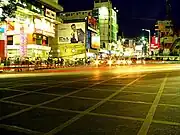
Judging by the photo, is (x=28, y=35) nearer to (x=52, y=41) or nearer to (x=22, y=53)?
(x=22, y=53)

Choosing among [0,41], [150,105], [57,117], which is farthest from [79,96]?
[0,41]

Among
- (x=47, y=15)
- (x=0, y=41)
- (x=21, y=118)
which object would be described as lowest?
(x=21, y=118)

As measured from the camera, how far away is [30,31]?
47.6 metres

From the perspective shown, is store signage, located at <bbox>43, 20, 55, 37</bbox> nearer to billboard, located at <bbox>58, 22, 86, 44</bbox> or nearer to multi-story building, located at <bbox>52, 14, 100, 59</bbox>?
billboard, located at <bbox>58, 22, 86, 44</bbox>

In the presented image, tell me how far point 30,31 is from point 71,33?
23.1m

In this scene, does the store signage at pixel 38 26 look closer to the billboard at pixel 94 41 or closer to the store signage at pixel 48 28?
the store signage at pixel 48 28

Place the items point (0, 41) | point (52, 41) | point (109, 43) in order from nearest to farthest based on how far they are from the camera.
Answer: point (0, 41) → point (52, 41) → point (109, 43)

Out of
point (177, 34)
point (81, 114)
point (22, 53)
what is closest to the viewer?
point (81, 114)

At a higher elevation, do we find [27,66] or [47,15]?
[47,15]

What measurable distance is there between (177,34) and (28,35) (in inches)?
2444

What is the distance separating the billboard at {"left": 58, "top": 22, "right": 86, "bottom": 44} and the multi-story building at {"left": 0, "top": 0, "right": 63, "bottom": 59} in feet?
27.0

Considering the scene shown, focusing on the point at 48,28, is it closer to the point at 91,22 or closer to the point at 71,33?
the point at 71,33

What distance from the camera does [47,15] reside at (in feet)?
192

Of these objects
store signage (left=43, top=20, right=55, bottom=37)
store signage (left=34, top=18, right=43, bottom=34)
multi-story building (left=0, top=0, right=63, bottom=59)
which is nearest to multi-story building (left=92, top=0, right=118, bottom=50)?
store signage (left=43, top=20, right=55, bottom=37)
